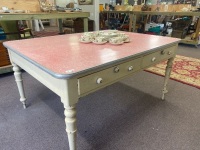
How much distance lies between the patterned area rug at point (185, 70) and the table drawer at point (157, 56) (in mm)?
919

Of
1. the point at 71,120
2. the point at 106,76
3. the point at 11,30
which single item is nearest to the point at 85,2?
the point at 11,30

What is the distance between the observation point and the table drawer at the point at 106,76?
2.50 ft

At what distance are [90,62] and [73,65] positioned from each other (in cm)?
9

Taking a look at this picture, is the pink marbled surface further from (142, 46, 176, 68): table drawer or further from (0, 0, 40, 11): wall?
(0, 0, 40, 11): wall

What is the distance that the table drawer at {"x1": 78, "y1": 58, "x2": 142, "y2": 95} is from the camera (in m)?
0.76

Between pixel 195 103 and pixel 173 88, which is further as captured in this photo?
pixel 173 88

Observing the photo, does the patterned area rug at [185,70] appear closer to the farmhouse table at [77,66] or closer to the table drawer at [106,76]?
the farmhouse table at [77,66]

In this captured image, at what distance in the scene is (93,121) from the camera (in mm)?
1350

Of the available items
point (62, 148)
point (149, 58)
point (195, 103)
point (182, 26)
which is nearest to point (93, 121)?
point (62, 148)

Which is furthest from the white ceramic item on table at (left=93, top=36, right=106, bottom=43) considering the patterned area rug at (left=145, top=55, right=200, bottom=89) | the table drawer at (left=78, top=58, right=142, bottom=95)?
the patterned area rug at (left=145, top=55, right=200, bottom=89)

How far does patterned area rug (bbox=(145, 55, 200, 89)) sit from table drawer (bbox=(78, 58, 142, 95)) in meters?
1.43

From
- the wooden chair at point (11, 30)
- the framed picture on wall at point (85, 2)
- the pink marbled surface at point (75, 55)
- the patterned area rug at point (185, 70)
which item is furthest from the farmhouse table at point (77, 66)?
the framed picture on wall at point (85, 2)

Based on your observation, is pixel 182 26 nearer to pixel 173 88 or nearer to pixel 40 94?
pixel 173 88

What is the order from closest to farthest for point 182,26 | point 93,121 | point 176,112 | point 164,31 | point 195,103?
point 93,121
point 176,112
point 195,103
point 182,26
point 164,31
